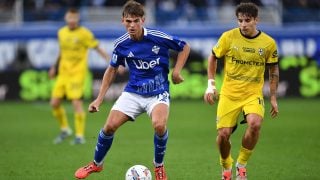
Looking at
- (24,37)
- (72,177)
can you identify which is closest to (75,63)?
(72,177)

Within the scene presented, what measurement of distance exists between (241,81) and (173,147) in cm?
442

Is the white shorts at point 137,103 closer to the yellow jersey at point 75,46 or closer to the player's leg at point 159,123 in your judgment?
the player's leg at point 159,123

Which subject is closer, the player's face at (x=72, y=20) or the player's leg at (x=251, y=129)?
the player's leg at (x=251, y=129)

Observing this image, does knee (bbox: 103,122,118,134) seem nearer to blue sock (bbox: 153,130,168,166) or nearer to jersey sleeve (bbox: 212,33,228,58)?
blue sock (bbox: 153,130,168,166)

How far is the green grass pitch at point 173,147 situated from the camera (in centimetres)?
1090

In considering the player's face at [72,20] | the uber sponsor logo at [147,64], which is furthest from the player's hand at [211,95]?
the player's face at [72,20]

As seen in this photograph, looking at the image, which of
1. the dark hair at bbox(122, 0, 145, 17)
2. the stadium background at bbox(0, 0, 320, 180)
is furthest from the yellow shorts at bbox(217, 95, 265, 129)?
the stadium background at bbox(0, 0, 320, 180)

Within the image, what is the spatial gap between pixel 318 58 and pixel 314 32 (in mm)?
876

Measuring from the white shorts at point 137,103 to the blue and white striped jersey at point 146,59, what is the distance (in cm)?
A: 6

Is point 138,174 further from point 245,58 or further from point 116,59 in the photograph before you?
point 245,58

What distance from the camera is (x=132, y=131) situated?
16891 millimetres

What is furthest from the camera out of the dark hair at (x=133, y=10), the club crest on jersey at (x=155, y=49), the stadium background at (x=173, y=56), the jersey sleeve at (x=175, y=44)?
the stadium background at (x=173, y=56)

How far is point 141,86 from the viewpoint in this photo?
389 inches

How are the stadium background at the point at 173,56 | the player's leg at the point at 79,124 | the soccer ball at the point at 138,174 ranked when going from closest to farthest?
the soccer ball at the point at 138,174 → the player's leg at the point at 79,124 → the stadium background at the point at 173,56
